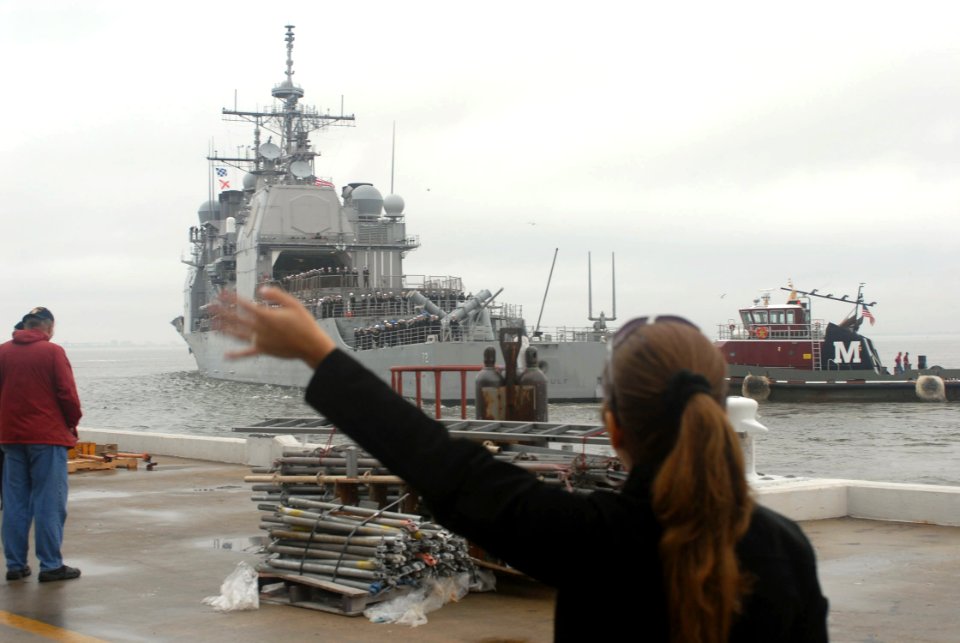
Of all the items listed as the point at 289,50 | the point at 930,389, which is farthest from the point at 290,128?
the point at 930,389

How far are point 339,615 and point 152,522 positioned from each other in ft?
11.9

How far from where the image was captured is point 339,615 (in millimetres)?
5699

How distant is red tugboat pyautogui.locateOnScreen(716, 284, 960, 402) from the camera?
39875 millimetres

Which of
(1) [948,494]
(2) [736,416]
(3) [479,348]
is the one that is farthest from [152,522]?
(3) [479,348]

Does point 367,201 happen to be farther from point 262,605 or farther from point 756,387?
point 262,605

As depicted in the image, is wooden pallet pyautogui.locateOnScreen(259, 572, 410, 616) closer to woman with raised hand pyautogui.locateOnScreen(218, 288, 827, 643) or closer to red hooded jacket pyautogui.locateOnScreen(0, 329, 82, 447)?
red hooded jacket pyautogui.locateOnScreen(0, 329, 82, 447)

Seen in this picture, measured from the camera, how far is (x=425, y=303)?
45125 mm

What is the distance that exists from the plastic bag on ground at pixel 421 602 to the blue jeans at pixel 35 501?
2129 millimetres

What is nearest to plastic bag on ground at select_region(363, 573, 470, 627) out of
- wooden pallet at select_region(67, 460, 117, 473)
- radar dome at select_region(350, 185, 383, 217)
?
wooden pallet at select_region(67, 460, 117, 473)

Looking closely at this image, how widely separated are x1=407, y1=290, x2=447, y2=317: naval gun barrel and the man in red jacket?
3675 centimetres

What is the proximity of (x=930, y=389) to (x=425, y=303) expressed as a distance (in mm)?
19184

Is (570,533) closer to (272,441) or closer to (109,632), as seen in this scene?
(109,632)

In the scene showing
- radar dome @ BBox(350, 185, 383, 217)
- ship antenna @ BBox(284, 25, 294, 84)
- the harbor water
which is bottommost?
the harbor water

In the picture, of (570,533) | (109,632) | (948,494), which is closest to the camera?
(570,533)
